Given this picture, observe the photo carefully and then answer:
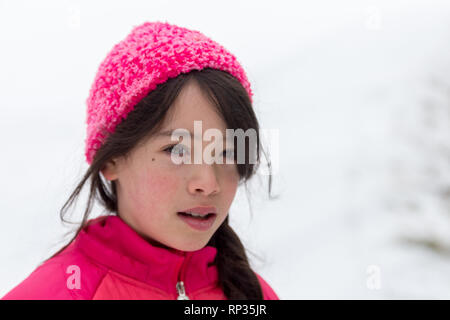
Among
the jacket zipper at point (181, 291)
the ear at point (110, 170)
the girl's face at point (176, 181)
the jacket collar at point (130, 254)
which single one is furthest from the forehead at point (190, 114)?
the jacket zipper at point (181, 291)

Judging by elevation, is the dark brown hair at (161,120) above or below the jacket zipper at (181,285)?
above

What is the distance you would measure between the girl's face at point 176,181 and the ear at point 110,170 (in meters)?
0.03

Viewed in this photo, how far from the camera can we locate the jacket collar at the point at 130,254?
1.17m

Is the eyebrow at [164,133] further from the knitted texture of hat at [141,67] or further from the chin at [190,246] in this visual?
the chin at [190,246]

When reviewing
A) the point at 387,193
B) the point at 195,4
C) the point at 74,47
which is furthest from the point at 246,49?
the point at 387,193

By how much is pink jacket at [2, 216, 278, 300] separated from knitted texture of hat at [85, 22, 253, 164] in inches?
8.7

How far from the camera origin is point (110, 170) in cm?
123

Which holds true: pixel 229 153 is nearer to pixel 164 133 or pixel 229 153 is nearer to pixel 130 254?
pixel 164 133

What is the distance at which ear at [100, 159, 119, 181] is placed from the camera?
122 centimetres

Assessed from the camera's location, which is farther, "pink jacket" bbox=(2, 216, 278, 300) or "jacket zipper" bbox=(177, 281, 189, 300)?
"jacket zipper" bbox=(177, 281, 189, 300)

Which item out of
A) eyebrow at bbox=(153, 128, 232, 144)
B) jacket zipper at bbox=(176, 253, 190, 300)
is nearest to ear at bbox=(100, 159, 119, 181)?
eyebrow at bbox=(153, 128, 232, 144)

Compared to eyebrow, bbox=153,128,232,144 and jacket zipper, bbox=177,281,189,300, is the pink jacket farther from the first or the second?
eyebrow, bbox=153,128,232,144

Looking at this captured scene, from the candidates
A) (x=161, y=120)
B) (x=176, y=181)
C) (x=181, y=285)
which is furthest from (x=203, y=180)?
(x=181, y=285)

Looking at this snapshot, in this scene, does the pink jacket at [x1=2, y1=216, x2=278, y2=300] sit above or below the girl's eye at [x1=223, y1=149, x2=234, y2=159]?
below
